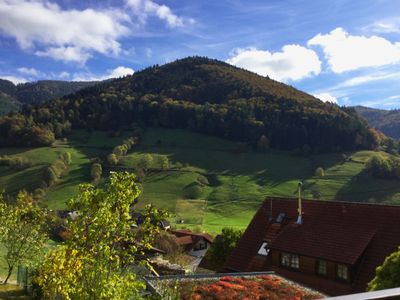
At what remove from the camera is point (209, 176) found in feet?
469

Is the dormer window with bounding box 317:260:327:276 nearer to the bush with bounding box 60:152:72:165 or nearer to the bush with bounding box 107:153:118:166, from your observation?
the bush with bounding box 107:153:118:166

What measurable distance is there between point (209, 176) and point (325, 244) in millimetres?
116259

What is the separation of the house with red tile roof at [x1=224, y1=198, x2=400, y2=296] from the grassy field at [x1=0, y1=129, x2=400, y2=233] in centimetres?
6424

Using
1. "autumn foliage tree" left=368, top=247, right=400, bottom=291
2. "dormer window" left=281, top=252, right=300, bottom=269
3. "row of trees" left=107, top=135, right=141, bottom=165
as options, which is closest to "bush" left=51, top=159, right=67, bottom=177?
"row of trees" left=107, top=135, right=141, bottom=165

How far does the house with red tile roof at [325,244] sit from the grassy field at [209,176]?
6424cm

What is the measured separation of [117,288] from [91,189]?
2.86 m

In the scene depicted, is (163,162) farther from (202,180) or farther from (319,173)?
(319,173)

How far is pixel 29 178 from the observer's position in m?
131

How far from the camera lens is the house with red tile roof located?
25297 millimetres

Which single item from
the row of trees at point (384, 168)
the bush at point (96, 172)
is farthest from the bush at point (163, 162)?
the row of trees at point (384, 168)

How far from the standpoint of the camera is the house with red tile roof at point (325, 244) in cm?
2530

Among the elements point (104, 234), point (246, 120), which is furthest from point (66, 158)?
point (104, 234)

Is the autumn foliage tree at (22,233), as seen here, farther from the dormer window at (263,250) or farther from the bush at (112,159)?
the bush at (112,159)

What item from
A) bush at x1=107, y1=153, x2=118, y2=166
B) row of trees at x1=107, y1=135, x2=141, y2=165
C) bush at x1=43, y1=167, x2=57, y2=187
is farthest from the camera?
row of trees at x1=107, y1=135, x2=141, y2=165
